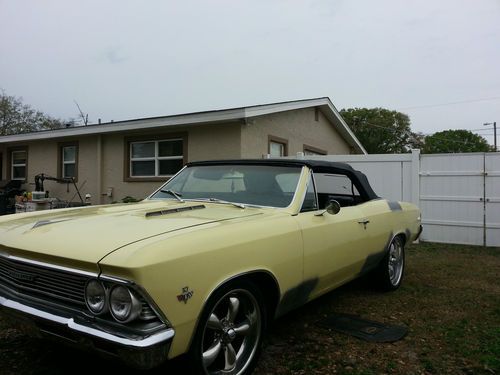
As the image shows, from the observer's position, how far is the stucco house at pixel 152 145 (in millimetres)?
11227

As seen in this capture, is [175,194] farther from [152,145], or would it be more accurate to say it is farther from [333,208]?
[152,145]

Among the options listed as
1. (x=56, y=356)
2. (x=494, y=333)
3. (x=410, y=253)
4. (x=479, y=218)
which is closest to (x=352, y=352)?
(x=494, y=333)

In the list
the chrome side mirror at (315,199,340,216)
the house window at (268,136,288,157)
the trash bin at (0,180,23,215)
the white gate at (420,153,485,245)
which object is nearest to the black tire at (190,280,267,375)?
the chrome side mirror at (315,199,340,216)

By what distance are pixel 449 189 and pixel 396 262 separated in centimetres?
449

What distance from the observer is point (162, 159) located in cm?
1227

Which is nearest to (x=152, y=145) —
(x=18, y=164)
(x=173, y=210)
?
(x=18, y=164)

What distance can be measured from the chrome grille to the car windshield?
63.6 inches

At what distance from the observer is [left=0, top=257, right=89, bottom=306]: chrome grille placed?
2434 millimetres

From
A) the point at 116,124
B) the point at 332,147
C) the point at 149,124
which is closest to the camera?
the point at 149,124

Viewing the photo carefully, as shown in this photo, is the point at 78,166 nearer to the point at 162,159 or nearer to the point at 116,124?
the point at 116,124

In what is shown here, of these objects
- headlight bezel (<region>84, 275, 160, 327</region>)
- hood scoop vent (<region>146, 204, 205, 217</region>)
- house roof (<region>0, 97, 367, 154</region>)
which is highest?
house roof (<region>0, 97, 367, 154</region>)

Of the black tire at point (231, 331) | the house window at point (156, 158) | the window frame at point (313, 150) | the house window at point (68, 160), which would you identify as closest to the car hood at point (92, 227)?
the black tire at point (231, 331)

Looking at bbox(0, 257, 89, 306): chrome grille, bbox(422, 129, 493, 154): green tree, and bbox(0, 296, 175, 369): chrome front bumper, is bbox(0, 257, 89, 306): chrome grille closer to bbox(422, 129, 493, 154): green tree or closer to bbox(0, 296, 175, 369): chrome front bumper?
bbox(0, 296, 175, 369): chrome front bumper

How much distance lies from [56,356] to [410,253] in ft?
21.4
